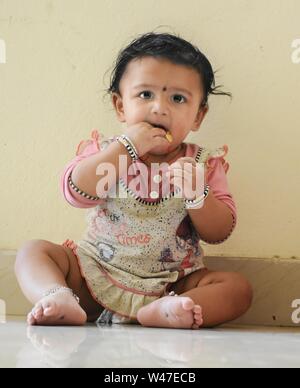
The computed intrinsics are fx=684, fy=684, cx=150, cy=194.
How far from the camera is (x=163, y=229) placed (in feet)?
3.91

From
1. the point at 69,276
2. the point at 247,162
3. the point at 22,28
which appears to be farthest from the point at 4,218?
Result: the point at 247,162

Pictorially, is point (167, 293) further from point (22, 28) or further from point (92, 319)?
point (22, 28)

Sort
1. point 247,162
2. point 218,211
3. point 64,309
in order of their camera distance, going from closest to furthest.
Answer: point 64,309
point 218,211
point 247,162

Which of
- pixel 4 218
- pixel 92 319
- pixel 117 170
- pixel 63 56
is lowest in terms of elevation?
pixel 92 319

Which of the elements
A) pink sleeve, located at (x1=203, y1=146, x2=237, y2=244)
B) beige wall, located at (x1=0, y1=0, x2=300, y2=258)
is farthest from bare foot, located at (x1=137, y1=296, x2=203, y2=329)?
beige wall, located at (x1=0, y1=0, x2=300, y2=258)

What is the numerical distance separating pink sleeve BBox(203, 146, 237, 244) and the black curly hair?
0.11m

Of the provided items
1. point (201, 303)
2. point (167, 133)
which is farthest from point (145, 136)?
point (201, 303)

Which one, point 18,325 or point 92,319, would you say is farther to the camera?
point 92,319

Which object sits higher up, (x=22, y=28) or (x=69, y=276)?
(x=22, y=28)

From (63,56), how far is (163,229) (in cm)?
42

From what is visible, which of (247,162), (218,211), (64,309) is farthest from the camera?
(247,162)

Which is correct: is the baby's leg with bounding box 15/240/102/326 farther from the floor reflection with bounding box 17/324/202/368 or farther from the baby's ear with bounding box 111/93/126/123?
the baby's ear with bounding box 111/93/126/123

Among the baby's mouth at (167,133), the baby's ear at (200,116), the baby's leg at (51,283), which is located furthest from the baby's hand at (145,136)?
the baby's leg at (51,283)

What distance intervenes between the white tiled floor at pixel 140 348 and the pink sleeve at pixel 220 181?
263 mm
